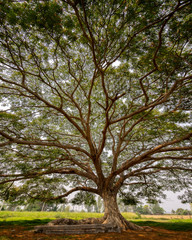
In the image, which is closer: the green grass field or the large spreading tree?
the large spreading tree

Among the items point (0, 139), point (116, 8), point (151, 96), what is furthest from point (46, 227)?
point (116, 8)

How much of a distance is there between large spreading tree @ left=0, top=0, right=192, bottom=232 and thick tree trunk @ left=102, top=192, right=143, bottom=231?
1.8 inches

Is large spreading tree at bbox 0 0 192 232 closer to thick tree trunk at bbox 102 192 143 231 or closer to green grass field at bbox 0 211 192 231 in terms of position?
thick tree trunk at bbox 102 192 143 231

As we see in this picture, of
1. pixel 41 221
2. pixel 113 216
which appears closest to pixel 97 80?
pixel 113 216

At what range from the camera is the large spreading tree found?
397 cm

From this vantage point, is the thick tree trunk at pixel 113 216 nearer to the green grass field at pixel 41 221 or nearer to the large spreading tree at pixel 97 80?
the large spreading tree at pixel 97 80

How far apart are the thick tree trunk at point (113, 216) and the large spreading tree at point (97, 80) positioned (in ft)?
0.15

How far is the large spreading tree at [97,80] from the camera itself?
397cm

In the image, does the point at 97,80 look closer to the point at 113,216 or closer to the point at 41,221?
the point at 113,216

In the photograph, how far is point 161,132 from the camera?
729 cm

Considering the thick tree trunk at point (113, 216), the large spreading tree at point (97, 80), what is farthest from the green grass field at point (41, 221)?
the thick tree trunk at point (113, 216)

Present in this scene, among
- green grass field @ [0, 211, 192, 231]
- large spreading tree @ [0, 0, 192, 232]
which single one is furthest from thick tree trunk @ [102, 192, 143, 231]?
green grass field @ [0, 211, 192, 231]

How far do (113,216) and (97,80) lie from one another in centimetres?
680

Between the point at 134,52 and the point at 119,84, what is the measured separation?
1.67 m
